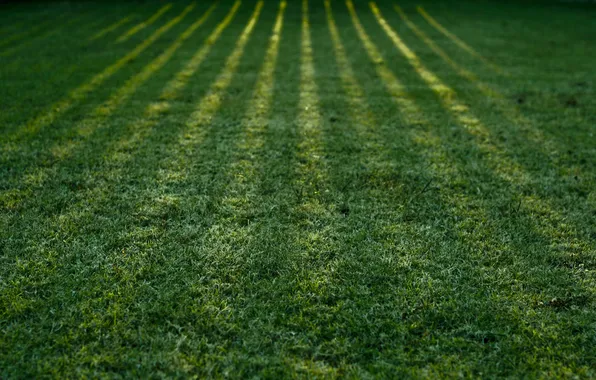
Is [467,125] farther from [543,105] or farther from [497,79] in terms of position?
[497,79]

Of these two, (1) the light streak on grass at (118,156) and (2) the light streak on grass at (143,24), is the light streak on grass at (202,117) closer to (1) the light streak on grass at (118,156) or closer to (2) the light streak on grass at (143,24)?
(1) the light streak on grass at (118,156)

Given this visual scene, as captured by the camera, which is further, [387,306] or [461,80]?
[461,80]

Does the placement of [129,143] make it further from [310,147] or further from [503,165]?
[503,165]

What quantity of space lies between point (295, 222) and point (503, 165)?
1451mm

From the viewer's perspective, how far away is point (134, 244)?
202 cm

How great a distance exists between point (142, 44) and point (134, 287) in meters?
5.20

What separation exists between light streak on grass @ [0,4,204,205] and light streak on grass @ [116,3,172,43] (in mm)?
840

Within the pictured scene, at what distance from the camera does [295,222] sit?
87.0 inches

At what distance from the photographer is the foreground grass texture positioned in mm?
1522

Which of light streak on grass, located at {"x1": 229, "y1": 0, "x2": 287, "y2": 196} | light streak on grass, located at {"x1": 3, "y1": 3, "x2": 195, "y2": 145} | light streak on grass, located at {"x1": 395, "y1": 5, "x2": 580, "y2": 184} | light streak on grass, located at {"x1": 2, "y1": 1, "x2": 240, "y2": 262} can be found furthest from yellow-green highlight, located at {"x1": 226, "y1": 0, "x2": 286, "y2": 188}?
light streak on grass, located at {"x1": 395, "y1": 5, "x2": 580, "y2": 184}

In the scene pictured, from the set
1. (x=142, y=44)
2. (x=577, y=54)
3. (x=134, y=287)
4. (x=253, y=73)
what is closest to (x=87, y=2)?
(x=142, y=44)

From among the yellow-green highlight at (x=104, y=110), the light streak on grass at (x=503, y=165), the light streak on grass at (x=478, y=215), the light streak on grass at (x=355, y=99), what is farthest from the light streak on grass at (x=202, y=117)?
the light streak on grass at (x=503, y=165)

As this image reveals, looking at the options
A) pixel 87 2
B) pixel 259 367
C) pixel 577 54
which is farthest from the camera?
pixel 87 2

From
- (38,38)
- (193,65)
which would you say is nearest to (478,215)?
(193,65)
